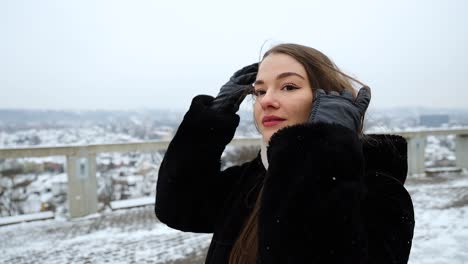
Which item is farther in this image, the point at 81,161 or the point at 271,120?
the point at 81,161

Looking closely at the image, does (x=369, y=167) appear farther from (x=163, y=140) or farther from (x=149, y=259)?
(x=163, y=140)

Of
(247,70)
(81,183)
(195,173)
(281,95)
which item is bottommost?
(81,183)

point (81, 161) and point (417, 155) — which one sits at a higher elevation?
point (81, 161)

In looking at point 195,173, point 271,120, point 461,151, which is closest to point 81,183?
point 195,173

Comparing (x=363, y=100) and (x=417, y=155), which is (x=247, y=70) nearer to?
(x=363, y=100)

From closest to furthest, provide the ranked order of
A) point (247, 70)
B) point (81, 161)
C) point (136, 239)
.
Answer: point (247, 70), point (136, 239), point (81, 161)

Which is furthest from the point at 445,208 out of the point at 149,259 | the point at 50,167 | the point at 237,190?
the point at 50,167

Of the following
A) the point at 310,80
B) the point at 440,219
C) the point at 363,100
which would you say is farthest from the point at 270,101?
the point at 440,219

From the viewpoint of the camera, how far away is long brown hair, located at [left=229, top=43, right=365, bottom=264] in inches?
50.5

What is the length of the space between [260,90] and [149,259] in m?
3.35

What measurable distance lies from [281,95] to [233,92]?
418 millimetres

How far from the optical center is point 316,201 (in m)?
1.01

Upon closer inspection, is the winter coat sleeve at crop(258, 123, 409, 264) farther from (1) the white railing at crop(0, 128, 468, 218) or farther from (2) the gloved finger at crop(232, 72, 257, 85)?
(1) the white railing at crop(0, 128, 468, 218)

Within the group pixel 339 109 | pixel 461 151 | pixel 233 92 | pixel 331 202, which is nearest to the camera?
pixel 331 202
